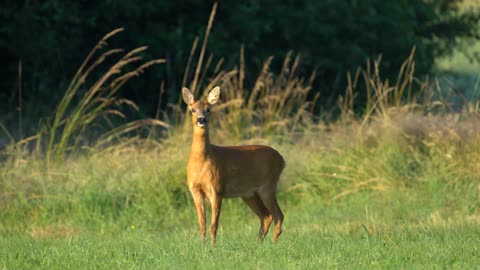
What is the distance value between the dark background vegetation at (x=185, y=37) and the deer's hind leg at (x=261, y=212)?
8.86 meters

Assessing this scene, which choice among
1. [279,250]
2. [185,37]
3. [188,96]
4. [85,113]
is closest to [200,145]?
[188,96]

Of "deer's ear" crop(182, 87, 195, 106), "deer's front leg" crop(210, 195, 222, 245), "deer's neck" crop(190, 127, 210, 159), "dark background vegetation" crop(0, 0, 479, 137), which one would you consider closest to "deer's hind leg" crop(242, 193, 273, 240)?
"deer's front leg" crop(210, 195, 222, 245)

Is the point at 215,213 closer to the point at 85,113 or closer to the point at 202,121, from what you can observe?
the point at 202,121

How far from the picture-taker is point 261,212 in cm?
1082

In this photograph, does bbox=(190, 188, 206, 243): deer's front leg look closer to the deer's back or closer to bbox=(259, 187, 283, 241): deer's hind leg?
the deer's back

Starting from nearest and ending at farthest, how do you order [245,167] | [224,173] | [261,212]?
[224,173] → [245,167] → [261,212]

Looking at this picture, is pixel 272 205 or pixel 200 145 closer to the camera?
pixel 200 145

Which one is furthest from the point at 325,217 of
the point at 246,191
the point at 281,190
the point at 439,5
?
the point at 439,5

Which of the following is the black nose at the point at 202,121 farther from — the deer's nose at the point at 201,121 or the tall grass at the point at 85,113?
the tall grass at the point at 85,113

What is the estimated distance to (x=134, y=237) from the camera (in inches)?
415

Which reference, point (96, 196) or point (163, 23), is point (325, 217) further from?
point (163, 23)

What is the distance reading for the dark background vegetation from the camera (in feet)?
63.5

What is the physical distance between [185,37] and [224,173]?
10.1 meters

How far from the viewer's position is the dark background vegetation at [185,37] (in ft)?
63.5
